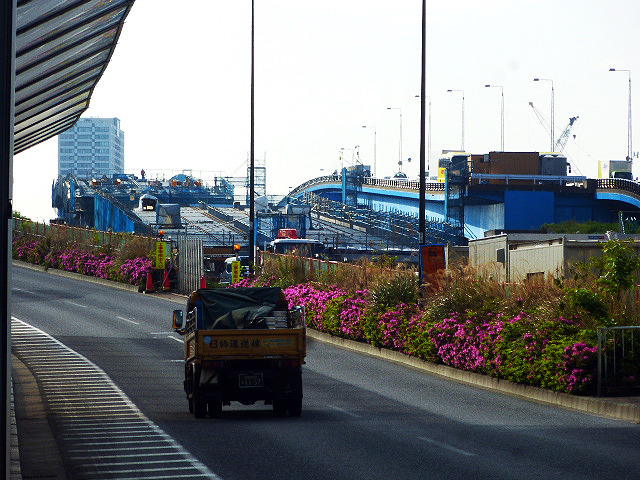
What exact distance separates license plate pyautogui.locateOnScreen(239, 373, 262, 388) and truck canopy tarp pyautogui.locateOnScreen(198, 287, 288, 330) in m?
1.58

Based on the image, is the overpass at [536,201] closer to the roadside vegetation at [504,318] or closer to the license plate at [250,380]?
the roadside vegetation at [504,318]

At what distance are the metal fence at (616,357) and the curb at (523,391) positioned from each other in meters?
0.56

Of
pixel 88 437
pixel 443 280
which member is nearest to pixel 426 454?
pixel 88 437

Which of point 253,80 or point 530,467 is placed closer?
point 530,467

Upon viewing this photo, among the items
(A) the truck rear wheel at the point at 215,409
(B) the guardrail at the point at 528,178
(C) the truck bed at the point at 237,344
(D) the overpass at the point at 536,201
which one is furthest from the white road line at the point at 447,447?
(B) the guardrail at the point at 528,178

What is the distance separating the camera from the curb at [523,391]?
706 inches

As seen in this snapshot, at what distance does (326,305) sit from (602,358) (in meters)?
15.2

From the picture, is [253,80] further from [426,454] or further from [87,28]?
[426,454]

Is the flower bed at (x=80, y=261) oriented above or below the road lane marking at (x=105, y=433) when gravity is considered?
above

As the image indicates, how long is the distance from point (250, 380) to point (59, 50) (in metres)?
6.42

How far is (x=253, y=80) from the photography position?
48.7m

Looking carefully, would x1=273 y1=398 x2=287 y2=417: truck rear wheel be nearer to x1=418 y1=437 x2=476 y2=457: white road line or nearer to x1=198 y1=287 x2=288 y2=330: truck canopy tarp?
x1=198 y1=287 x2=288 y2=330: truck canopy tarp

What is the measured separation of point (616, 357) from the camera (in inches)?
776

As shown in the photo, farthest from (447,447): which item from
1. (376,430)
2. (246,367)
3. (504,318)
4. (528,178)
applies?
(528,178)
